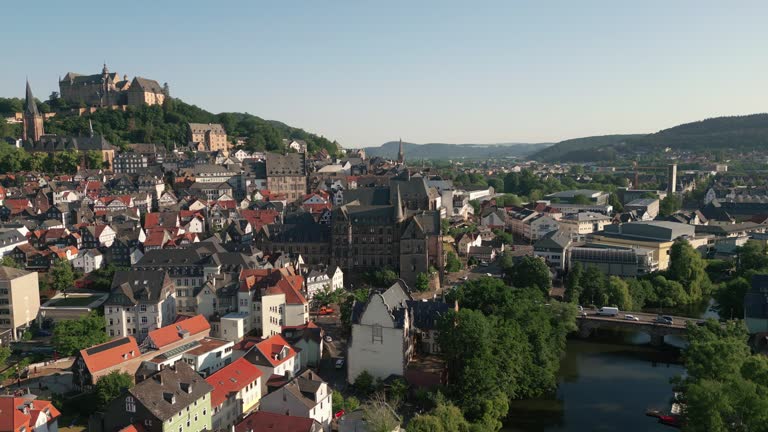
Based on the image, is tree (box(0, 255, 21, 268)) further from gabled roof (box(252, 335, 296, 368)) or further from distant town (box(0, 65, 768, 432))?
gabled roof (box(252, 335, 296, 368))

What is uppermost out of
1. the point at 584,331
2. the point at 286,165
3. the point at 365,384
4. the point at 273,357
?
the point at 286,165

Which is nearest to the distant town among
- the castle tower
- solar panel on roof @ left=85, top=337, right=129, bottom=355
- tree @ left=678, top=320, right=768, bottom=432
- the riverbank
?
solar panel on roof @ left=85, top=337, right=129, bottom=355

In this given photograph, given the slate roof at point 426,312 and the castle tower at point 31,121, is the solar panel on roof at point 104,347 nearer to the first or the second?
the slate roof at point 426,312

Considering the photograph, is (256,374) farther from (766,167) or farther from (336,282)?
(766,167)

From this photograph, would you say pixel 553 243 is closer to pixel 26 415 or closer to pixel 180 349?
pixel 180 349

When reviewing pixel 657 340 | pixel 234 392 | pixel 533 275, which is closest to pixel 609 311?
pixel 657 340

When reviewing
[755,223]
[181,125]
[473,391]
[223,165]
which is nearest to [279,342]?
[473,391]

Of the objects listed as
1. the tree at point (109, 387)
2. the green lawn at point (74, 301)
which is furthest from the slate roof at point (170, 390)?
the green lawn at point (74, 301)
